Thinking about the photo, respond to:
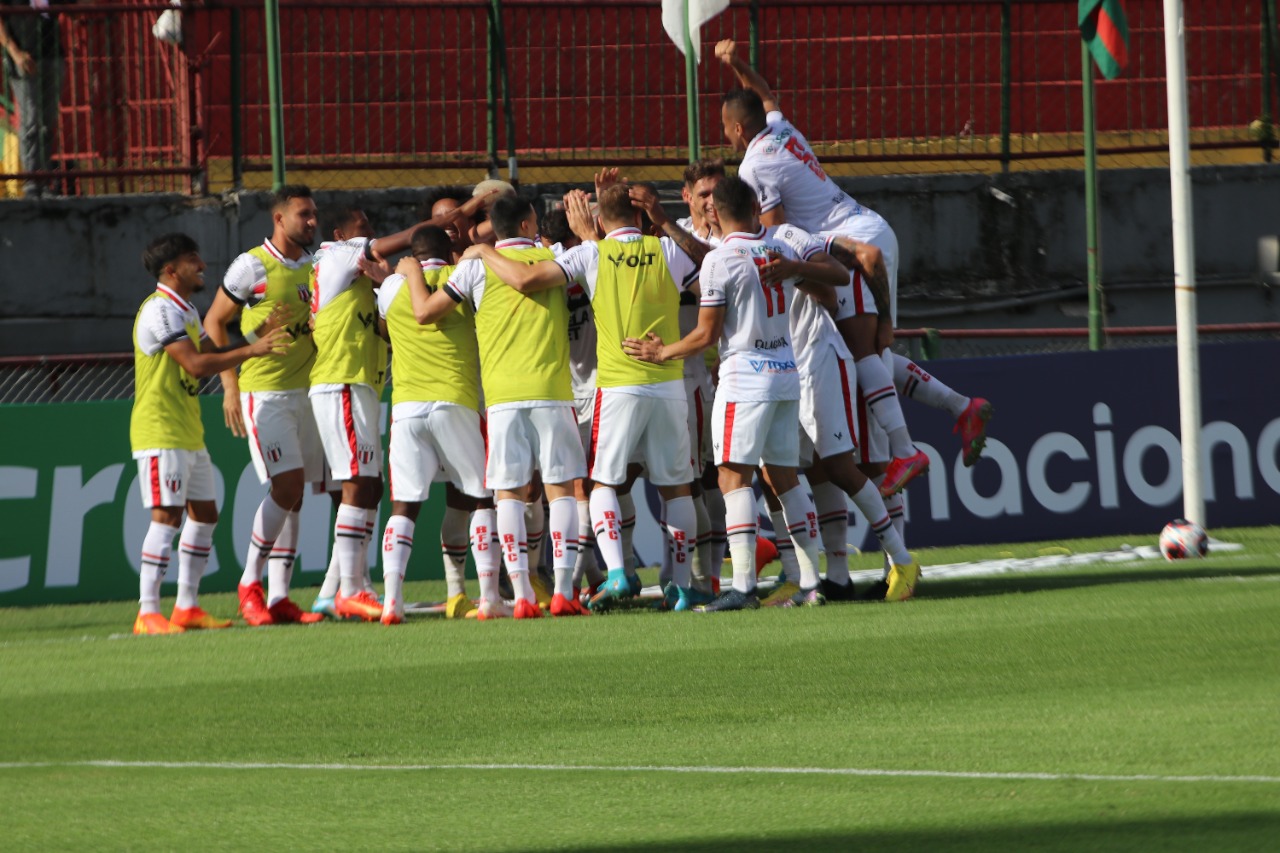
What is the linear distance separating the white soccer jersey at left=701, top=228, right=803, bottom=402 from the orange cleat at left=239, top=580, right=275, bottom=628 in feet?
9.85

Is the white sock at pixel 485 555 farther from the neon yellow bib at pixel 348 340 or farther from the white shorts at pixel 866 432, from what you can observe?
the white shorts at pixel 866 432

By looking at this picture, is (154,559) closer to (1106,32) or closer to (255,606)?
(255,606)

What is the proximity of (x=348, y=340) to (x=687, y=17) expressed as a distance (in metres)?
5.78

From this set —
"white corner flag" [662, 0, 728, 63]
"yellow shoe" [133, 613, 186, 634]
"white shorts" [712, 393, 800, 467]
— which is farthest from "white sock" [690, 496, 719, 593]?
"white corner flag" [662, 0, 728, 63]

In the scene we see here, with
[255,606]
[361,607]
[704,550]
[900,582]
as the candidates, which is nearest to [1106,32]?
[704,550]

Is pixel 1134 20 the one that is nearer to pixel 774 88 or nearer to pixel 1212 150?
pixel 1212 150

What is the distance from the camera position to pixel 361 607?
10258 millimetres

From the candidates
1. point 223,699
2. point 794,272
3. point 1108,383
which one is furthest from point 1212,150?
point 223,699

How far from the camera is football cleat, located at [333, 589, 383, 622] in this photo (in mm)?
10234

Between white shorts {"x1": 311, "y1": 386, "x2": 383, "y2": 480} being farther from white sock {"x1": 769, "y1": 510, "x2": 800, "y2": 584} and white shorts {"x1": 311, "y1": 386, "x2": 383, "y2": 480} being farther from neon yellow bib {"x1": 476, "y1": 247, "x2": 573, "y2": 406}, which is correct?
white sock {"x1": 769, "y1": 510, "x2": 800, "y2": 584}

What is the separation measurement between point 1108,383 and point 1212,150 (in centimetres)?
703

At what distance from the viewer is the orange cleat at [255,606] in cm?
1041

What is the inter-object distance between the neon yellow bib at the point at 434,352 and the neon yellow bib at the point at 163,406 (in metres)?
1.19

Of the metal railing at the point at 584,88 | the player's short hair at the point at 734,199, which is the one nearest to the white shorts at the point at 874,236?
the player's short hair at the point at 734,199
